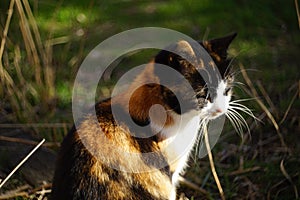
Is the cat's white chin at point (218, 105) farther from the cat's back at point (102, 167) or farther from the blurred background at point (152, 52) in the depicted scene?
the blurred background at point (152, 52)

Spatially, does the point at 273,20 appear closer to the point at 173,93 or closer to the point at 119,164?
the point at 173,93

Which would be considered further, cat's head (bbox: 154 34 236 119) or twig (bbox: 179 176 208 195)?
twig (bbox: 179 176 208 195)

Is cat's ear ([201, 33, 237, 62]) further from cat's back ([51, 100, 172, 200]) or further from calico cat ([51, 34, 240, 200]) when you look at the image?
cat's back ([51, 100, 172, 200])

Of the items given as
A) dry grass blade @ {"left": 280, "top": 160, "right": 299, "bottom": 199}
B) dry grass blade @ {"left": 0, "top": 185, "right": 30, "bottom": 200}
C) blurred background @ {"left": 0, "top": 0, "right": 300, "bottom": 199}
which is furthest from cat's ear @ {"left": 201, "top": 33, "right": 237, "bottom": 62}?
dry grass blade @ {"left": 0, "top": 185, "right": 30, "bottom": 200}

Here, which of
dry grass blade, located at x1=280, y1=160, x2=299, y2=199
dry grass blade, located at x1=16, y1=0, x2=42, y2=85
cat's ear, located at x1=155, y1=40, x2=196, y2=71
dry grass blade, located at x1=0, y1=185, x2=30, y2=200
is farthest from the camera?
dry grass blade, located at x1=16, y1=0, x2=42, y2=85

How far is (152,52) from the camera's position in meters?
4.91

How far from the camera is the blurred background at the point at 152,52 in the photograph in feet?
10.6

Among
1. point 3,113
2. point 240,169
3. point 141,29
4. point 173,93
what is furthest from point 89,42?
point 173,93

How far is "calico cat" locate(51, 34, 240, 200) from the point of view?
231 centimetres

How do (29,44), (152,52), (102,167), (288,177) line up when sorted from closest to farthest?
1. (102,167)
2. (288,177)
3. (29,44)
4. (152,52)

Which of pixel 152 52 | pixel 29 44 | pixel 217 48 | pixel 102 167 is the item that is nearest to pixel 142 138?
pixel 102 167

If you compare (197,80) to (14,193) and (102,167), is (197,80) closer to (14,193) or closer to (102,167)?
(102,167)

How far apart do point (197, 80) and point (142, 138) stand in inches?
14.1

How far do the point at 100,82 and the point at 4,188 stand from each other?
5.39 feet
